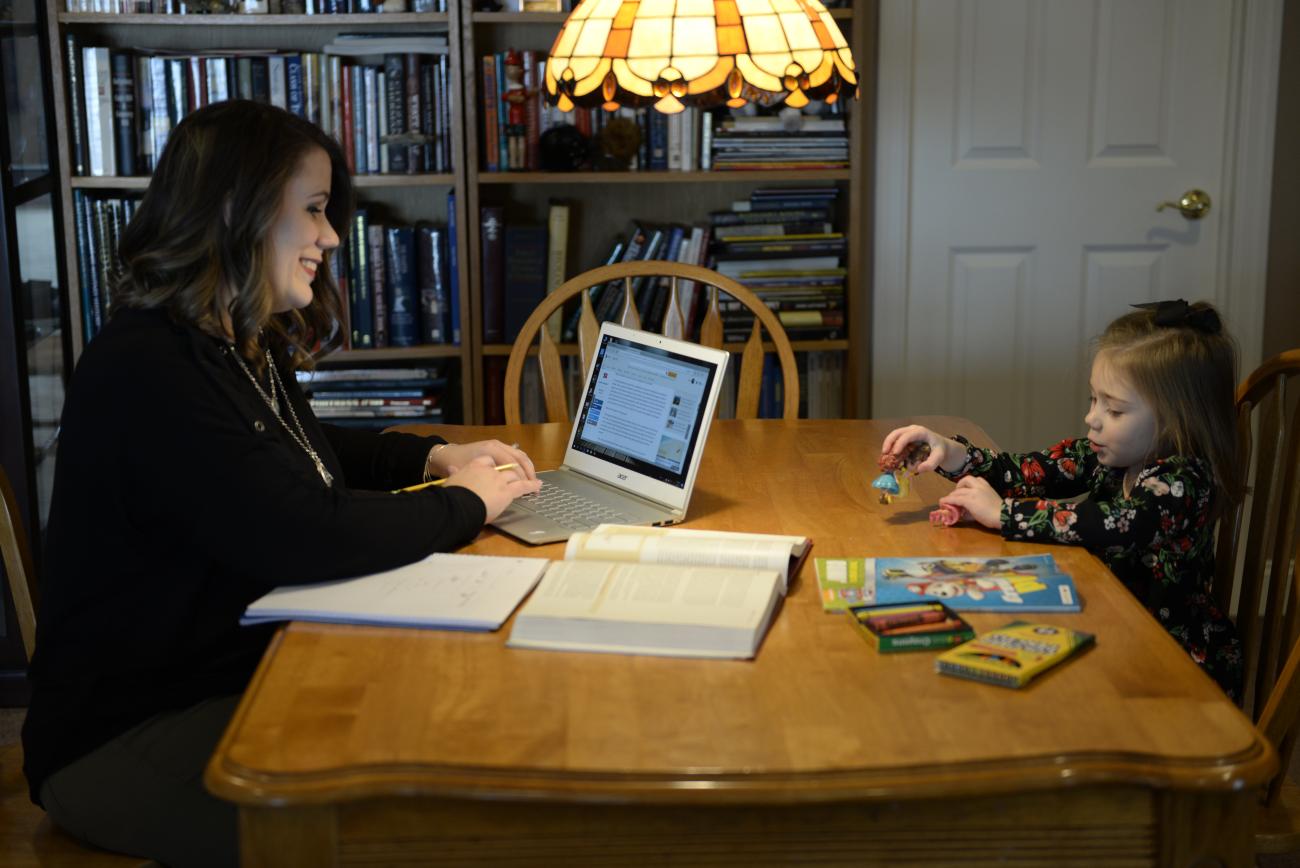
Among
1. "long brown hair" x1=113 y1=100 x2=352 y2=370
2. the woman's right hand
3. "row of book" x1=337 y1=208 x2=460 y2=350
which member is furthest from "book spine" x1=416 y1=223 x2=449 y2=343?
"long brown hair" x1=113 y1=100 x2=352 y2=370

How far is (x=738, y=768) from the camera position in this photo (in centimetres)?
108

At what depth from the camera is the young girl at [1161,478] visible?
5.55 ft

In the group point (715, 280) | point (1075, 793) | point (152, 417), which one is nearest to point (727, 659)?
point (1075, 793)

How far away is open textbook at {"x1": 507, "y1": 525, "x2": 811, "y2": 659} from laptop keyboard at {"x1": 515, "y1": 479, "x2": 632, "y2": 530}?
0.11m

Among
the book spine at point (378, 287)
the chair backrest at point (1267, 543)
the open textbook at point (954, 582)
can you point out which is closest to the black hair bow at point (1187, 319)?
the chair backrest at point (1267, 543)

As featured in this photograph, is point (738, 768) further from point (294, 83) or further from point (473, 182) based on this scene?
point (294, 83)

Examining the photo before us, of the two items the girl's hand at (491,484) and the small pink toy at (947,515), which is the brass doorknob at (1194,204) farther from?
the girl's hand at (491,484)

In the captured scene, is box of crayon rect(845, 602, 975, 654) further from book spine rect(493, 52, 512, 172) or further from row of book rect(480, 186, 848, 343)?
book spine rect(493, 52, 512, 172)

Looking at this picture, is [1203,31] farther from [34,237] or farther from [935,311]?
[34,237]

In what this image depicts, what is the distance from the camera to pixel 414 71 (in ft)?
10.4

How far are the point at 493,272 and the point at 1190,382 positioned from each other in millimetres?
1824

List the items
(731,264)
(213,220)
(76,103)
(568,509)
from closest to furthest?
(213,220) → (568,509) → (76,103) → (731,264)

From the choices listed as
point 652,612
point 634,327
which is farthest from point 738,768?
point 634,327

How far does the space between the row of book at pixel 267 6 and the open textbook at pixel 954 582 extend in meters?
2.02
